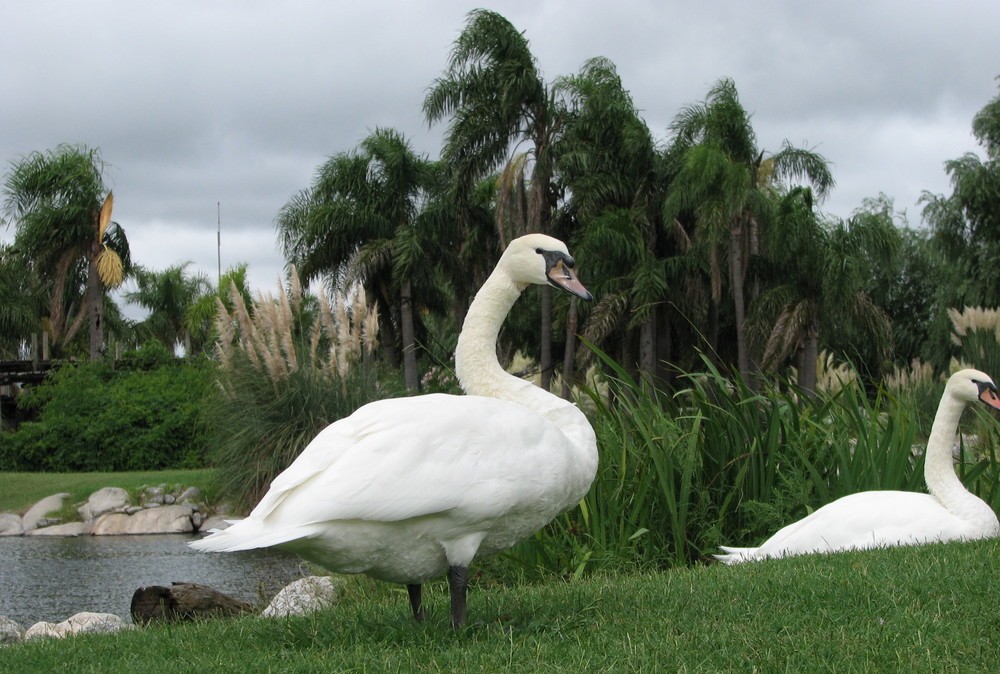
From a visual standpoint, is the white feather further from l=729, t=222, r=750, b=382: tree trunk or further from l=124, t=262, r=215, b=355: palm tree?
l=124, t=262, r=215, b=355: palm tree

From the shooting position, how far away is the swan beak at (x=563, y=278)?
4.42 m

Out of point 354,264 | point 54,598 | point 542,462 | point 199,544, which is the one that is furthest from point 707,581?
point 354,264

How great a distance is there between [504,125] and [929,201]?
13.4 metres

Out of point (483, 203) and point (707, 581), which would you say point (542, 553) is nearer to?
point (707, 581)

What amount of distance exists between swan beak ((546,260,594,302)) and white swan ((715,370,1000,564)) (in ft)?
7.62

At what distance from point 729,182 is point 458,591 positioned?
23688 millimetres

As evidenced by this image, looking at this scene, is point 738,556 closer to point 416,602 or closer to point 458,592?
point 416,602

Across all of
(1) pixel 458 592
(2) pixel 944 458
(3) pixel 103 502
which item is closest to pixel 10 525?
(3) pixel 103 502

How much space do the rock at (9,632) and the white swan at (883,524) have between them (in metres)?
4.39

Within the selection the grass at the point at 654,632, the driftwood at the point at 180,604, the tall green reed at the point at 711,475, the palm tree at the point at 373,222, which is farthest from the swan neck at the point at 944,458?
the palm tree at the point at 373,222

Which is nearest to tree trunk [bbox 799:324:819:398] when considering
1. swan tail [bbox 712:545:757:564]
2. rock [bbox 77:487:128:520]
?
rock [bbox 77:487:128:520]

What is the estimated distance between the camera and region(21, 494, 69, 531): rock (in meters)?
18.4

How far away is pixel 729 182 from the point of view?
86.5ft

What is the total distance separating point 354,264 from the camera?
33.5 m
